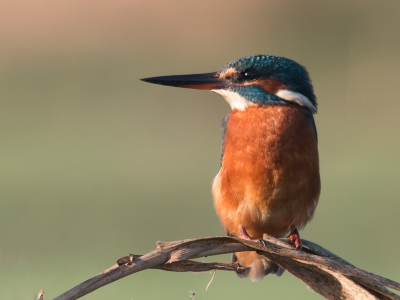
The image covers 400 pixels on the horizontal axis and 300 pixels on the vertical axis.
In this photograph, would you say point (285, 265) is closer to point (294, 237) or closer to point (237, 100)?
point (294, 237)

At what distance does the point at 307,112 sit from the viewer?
3.21 m

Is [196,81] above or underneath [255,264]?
above

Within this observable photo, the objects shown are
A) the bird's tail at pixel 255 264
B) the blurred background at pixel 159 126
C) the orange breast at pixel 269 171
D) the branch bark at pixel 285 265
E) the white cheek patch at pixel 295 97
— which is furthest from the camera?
the blurred background at pixel 159 126

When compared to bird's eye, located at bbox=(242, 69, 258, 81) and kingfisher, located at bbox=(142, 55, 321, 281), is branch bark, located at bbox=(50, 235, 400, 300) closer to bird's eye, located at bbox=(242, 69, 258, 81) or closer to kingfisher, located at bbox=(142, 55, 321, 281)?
kingfisher, located at bbox=(142, 55, 321, 281)

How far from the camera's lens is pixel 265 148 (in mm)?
3016

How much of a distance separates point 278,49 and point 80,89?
3041 millimetres

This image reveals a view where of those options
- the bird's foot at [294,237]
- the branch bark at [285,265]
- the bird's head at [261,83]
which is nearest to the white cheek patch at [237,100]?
the bird's head at [261,83]

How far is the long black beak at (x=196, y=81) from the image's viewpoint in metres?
3.03

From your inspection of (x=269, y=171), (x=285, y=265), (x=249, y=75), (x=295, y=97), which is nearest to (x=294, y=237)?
(x=269, y=171)

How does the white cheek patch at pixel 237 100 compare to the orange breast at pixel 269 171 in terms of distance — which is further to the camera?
the white cheek patch at pixel 237 100

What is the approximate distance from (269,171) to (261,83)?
0.43 meters

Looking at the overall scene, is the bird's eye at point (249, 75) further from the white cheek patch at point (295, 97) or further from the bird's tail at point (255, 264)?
the bird's tail at point (255, 264)

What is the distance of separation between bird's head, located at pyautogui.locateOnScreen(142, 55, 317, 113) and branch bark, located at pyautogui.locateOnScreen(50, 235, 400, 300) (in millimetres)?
1414

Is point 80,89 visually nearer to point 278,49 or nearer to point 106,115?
point 106,115
